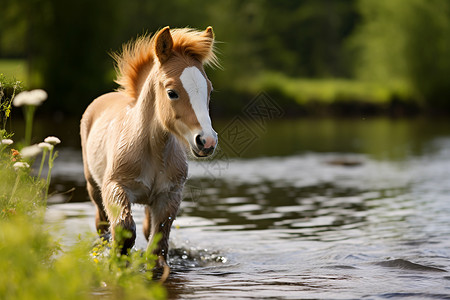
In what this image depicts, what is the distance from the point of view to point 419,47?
5053 cm

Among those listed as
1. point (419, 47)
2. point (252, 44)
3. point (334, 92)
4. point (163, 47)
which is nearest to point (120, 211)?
point (163, 47)

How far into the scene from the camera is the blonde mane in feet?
21.4

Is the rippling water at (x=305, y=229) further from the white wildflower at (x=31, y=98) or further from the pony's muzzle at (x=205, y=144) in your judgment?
the pony's muzzle at (x=205, y=144)

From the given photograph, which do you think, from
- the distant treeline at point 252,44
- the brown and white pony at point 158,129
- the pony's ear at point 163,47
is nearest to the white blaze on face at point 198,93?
the brown and white pony at point 158,129

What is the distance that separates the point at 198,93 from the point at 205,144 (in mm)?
558

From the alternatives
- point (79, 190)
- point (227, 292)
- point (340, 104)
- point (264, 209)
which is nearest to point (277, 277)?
point (227, 292)

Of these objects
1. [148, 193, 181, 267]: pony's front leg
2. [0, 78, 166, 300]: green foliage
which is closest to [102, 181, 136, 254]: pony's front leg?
[148, 193, 181, 267]: pony's front leg

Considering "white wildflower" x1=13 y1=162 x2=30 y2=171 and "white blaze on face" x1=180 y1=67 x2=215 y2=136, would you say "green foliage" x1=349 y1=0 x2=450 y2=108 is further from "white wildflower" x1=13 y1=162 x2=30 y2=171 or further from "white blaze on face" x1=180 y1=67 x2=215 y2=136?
"white wildflower" x1=13 y1=162 x2=30 y2=171

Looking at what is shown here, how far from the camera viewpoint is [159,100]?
6.44 metres

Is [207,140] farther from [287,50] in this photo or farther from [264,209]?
[287,50]

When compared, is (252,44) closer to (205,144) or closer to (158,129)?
(158,129)

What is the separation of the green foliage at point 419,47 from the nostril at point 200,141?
153ft

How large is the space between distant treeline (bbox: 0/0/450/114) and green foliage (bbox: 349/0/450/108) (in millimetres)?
74

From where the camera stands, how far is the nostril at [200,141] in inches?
227
